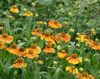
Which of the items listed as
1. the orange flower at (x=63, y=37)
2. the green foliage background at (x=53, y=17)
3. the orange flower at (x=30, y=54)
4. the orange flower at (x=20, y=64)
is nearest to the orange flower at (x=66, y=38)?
the orange flower at (x=63, y=37)

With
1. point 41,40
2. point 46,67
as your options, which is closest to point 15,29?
point 41,40

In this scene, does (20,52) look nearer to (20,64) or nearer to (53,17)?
(20,64)

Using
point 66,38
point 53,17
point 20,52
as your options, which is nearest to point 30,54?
point 20,52

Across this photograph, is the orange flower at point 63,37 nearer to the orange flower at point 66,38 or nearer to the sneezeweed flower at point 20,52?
the orange flower at point 66,38

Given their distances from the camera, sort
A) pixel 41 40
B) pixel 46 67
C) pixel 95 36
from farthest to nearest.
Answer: pixel 95 36 → pixel 41 40 → pixel 46 67

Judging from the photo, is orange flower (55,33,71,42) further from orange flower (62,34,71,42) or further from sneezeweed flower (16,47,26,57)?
sneezeweed flower (16,47,26,57)

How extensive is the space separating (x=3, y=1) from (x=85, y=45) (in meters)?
1.27

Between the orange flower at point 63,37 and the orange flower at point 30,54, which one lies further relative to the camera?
the orange flower at point 63,37

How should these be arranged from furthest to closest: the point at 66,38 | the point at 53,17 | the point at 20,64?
the point at 53,17, the point at 66,38, the point at 20,64

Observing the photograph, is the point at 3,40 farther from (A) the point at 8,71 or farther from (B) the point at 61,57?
(B) the point at 61,57

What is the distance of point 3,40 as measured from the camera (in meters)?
3.30

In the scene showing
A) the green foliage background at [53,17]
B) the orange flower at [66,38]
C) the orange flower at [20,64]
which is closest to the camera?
the orange flower at [20,64]

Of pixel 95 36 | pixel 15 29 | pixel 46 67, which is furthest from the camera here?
pixel 95 36

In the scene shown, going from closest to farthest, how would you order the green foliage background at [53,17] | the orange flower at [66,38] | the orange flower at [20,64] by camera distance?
the orange flower at [20,64] < the green foliage background at [53,17] < the orange flower at [66,38]
